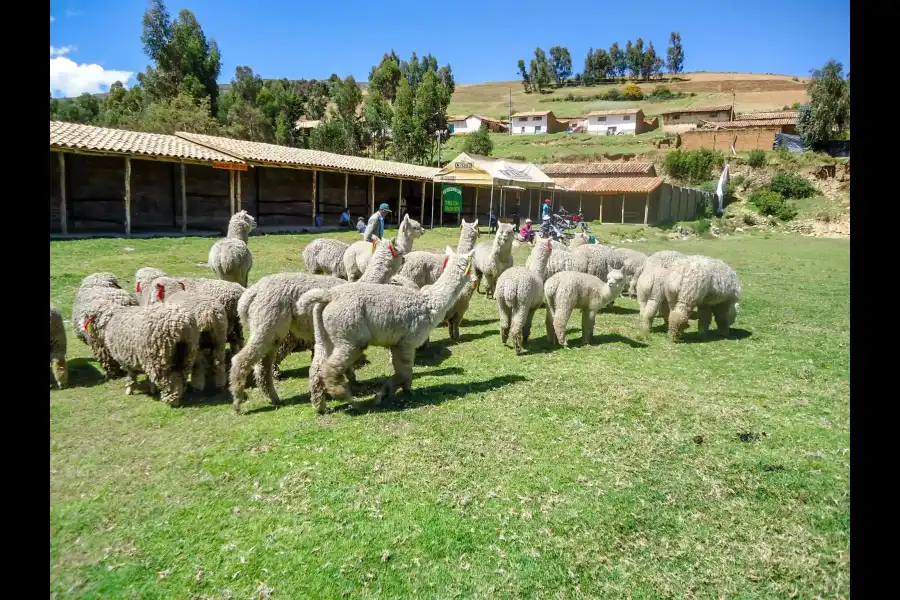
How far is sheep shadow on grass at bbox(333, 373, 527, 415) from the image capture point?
5.90m

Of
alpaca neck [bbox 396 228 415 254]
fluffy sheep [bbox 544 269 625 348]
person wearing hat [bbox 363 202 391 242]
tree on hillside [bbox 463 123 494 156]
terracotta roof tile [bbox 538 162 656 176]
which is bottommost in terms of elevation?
fluffy sheep [bbox 544 269 625 348]

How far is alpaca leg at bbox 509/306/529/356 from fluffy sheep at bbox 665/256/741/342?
2.71 metres

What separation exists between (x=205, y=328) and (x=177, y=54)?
4.42 metres

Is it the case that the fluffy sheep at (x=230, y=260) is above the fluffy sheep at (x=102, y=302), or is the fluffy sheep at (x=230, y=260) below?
above

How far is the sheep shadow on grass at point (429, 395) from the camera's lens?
590cm

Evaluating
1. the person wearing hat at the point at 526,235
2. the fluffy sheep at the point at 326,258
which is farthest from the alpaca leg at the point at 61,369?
the person wearing hat at the point at 526,235

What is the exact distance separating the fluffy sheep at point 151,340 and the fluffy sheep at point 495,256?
22.7 feet

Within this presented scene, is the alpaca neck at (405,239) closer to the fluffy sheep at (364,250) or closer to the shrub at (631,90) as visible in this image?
the fluffy sheep at (364,250)

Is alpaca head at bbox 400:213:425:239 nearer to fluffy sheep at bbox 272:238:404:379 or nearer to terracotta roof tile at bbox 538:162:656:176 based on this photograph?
fluffy sheep at bbox 272:238:404:379

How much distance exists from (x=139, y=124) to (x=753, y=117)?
60078mm

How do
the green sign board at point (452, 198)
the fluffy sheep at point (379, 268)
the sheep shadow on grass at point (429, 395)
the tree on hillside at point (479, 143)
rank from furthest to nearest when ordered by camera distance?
the tree on hillside at point (479, 143) < the green sign board at point (452, 198) < the fluffy sheep at point (379, 268) < the sheep shadow on grass at point (429, 395)

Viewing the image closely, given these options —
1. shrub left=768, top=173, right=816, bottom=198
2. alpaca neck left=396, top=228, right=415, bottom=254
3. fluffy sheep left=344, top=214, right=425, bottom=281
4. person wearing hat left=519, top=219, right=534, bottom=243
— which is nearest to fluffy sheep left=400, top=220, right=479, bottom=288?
alpaca neck left=396, top=228, right=415, bottom=254

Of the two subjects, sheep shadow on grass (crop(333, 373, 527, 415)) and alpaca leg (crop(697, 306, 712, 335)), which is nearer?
sheep shadow on grass (crop(333, 373, 527, 415))
